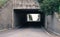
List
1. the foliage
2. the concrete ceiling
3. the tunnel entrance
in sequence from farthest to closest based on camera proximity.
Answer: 1. the tunnel entrance
2. the concrete ceiling
3. the foliage

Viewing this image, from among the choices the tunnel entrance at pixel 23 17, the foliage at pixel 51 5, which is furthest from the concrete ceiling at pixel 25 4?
the foliage at pixel 51 5

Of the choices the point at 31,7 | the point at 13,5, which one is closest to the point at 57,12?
the point at 31,7

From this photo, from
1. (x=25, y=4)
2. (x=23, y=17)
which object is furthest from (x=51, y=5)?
(x=23, y=17)

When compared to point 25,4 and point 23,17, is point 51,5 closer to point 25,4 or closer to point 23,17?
point 25,4

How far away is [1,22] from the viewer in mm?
32625

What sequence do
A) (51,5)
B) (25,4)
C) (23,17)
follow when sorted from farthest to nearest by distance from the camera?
(23,17)
(25,4)
(51,5)

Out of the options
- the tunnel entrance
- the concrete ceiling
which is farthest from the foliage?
the tunnel entrance

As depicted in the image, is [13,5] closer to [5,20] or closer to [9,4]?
[9,4]

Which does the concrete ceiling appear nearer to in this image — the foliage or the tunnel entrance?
the tunnel entrance

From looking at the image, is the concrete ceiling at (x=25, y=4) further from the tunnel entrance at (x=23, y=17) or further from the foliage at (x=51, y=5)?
the foliage at (x=51, y=5)

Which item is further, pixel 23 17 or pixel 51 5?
pixel 23 17

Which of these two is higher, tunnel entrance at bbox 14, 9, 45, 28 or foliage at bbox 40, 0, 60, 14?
foliage at bbox 40, 0, 60, 14

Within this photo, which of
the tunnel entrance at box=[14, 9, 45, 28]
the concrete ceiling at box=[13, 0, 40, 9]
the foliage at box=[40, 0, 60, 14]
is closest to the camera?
the foliage at box=[40, 0, 60, 14]

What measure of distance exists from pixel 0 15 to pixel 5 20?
1.16 meters
